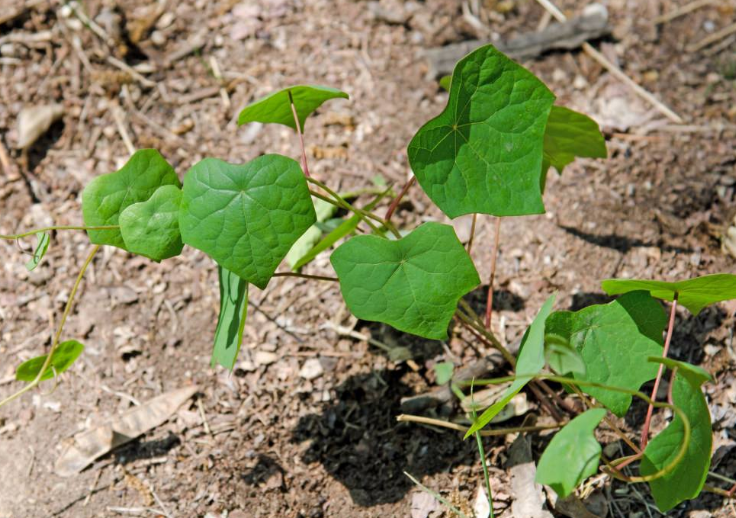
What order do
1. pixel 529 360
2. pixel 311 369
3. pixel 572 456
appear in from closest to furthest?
pixel 572 456 → pixel 529 360 → pixel 311 369

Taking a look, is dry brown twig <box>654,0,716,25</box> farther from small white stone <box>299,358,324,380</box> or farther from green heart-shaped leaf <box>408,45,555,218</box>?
small white stone <box>299,358,324,380</box>

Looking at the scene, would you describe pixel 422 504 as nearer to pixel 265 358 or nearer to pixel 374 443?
pixel 374 443

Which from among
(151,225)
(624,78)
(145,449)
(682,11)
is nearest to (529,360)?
(151,225)

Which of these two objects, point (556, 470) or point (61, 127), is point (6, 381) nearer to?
point (61, 127)

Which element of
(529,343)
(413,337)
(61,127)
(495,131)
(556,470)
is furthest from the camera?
(61,127)

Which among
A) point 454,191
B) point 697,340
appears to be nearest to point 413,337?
point 454,191

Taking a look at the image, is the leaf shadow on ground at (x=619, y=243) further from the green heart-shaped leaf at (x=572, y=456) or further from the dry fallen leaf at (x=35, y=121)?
the dry fallen leaf at (x=35, y=121)
